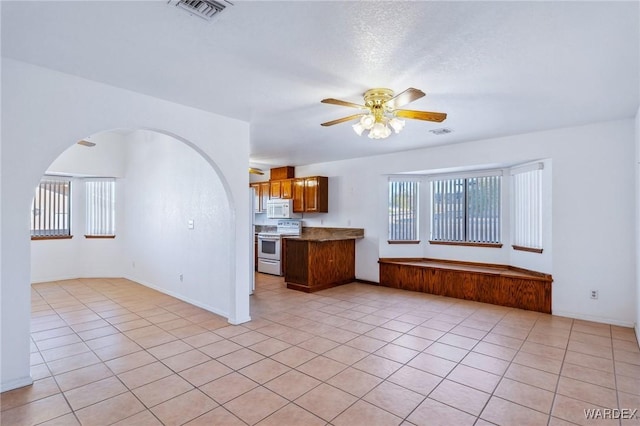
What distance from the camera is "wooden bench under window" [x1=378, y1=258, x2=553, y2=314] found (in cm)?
454

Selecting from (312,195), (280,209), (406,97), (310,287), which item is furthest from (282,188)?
(406,97)

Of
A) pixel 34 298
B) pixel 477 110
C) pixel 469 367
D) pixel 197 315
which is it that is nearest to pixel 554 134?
pixel 477 110

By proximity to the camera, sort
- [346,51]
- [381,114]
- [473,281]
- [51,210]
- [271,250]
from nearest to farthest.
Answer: [346,51], [381,114], [473,281], [51,210], [271,250]

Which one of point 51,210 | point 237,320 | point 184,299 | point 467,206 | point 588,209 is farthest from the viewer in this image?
point 51,210

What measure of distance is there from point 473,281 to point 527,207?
139cm

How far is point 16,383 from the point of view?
2500mm

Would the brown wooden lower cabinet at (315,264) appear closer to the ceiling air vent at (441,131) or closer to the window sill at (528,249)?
the ceiling air vent at (441,131)

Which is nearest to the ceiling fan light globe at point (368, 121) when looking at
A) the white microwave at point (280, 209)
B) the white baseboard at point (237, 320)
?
the white baseboard at point (237, 320)

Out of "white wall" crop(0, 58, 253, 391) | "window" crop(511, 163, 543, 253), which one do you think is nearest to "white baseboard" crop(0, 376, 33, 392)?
"white wall" crop(0, 58, 253, 391)

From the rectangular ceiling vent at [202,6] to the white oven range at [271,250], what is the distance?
550 cm

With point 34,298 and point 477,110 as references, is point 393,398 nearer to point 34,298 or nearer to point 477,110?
point 477,110

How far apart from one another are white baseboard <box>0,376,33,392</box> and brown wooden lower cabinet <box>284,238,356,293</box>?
378 cm

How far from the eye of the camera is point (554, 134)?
4.36m

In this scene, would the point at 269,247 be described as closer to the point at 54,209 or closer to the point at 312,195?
the point at 312,195
